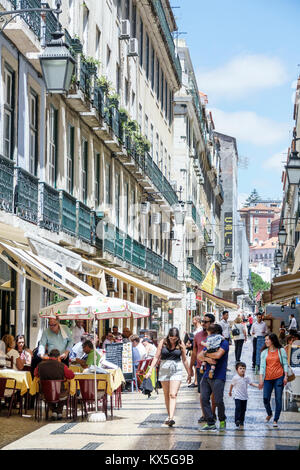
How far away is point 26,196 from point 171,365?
6963 millimetres

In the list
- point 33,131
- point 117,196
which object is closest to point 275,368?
point 33,131

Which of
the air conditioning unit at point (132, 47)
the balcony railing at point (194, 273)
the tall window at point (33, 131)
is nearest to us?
the tall window at point (33, 131)

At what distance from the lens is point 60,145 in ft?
80.9

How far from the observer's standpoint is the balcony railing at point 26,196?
63.6 ft

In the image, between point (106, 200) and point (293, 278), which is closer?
point (293, 278)

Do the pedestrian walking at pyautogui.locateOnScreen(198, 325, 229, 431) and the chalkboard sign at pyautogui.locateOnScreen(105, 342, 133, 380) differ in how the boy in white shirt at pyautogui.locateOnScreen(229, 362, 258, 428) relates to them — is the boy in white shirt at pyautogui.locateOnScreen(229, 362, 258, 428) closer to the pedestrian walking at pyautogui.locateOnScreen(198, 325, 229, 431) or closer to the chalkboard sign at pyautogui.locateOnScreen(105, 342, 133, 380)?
the pedestrian walking at pyautogui.locateOnScreen(198, 325, 229, 431)

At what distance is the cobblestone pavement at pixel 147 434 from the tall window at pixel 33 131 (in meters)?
7.21

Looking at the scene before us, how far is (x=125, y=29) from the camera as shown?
3394 centimetres

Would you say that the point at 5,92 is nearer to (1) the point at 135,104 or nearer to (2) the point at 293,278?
(2) the point at 293,278

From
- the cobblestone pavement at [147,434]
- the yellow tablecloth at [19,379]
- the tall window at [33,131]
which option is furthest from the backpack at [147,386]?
the tall window at [33,131]

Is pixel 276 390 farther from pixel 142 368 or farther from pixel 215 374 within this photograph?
pixel 142 368

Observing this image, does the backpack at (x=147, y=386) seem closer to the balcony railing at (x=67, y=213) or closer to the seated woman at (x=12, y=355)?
the seated woman at (x=12, y=355)
